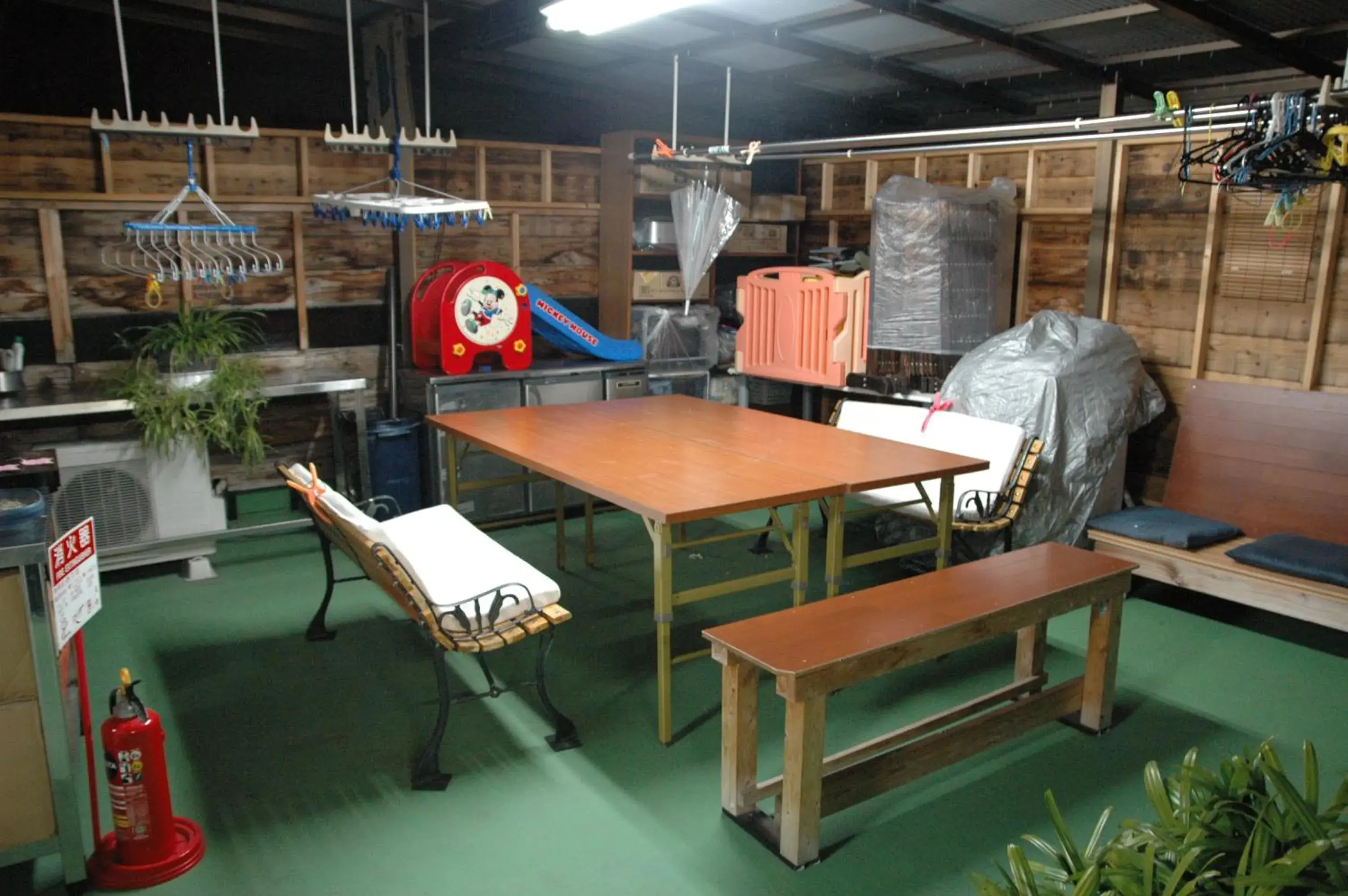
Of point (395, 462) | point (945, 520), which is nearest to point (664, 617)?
point (945, 520)

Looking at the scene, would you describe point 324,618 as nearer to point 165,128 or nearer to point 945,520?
point 165,128

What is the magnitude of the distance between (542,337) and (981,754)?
4.03 m

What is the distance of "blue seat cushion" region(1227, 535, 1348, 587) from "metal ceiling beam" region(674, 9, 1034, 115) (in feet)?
11.4

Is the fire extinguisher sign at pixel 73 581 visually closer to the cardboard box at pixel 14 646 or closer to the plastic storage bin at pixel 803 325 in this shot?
the cardboard box at pixel 14 646

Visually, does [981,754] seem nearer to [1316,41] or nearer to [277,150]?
[1316,41]

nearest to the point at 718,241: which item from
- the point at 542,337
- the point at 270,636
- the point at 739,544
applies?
the point at 542,337

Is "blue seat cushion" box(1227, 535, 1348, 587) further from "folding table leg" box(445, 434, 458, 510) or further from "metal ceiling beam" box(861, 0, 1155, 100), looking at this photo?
"folding table leg" box(445, 434, 458, 510)

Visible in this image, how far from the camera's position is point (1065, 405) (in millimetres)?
4699

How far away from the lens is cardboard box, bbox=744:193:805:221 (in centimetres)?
665

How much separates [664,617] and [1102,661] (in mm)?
1468

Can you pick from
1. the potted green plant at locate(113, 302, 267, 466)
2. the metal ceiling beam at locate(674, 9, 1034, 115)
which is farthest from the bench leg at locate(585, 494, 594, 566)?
the metal ceiling beam at locate(674, 9, 1034, 115)

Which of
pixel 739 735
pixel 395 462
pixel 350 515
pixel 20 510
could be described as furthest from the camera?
pixel 395 462

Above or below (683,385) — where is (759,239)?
above

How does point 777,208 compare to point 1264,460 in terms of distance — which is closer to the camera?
point 1264,460
